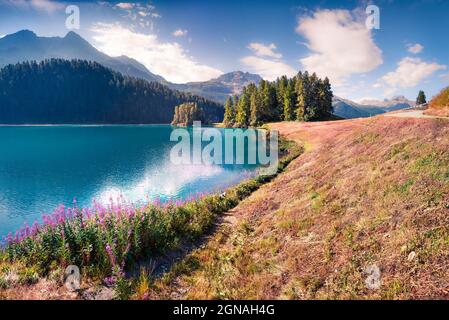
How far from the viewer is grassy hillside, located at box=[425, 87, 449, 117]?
24506mm

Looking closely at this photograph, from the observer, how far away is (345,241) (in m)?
10.6

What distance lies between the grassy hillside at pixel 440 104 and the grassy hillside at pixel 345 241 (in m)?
8.23

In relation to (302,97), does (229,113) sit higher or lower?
lower

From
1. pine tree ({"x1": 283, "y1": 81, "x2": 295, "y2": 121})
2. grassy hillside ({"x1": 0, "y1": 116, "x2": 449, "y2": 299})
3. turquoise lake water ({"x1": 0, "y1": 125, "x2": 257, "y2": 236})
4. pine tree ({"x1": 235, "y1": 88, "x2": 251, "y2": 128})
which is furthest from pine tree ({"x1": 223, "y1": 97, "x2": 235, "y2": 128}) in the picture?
grassy hillside ({"x1": 0, "y1": 116, "x2": 449, "y2": 299})

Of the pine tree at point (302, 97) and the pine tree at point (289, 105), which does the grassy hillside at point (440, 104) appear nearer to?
the pine tree at point (302, 97)

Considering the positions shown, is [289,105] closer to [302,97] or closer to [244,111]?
[302,97]

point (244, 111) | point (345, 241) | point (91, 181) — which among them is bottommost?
point (91, 181)

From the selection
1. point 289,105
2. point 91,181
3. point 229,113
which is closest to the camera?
point 91,181

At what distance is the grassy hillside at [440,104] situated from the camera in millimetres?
24506

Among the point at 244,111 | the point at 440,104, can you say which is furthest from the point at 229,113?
the point at 440,104

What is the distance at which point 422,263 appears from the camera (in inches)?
314

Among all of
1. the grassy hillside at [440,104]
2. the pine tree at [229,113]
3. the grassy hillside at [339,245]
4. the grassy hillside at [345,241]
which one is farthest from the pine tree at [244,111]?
the grassy hillside at [339,245]

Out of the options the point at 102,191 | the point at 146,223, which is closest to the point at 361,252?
the point at 146,223

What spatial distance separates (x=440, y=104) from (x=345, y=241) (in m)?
25.7
